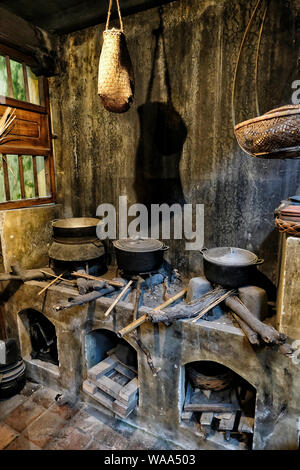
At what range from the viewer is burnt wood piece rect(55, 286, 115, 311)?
10.00 ft

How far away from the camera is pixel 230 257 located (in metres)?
3.43

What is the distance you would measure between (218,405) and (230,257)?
6.14ft

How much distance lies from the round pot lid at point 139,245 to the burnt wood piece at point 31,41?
11.9 feet

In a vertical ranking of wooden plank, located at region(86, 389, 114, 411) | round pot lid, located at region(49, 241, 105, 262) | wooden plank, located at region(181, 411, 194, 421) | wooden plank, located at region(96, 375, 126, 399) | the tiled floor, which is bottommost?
the tiled floor

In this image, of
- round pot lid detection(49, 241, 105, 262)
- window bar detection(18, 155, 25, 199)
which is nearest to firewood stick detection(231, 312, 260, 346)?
round pot lid detection(49, 241, 105, 262)

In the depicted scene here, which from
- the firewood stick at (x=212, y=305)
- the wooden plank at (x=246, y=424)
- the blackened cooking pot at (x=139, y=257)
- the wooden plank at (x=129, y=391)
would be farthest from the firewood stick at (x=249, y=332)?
the wooden plank at (x=129, y=391)

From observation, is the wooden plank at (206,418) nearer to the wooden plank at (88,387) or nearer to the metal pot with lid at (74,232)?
the wooden plank at (88,387)

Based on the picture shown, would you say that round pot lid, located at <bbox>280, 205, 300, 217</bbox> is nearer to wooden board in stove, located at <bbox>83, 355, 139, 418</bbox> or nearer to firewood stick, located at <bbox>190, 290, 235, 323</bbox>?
firewood stick, located at <bbox>190, 290, 235, 323</bbox>

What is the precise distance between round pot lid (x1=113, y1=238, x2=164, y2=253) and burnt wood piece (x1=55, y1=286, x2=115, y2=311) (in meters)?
0.62

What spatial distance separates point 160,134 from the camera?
4.45m

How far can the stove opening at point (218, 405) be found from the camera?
323 cm

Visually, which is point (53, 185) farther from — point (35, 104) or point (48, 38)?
point (48, 38)

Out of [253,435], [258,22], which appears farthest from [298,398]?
[258,22]

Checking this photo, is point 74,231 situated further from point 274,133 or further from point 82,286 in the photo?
point 274,133
